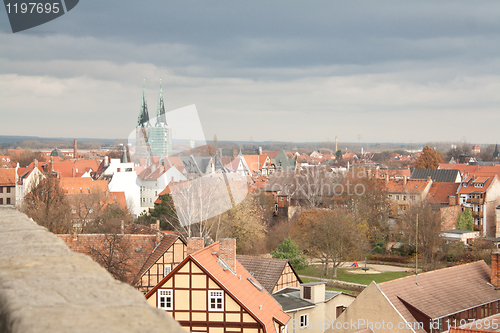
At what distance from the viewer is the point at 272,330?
51.3ft

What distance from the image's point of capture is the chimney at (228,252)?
17.8 m

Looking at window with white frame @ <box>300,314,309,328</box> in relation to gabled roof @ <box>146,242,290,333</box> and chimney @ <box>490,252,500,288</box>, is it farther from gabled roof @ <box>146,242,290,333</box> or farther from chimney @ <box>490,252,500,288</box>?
chimney @ <box>490,252,500,288</box>

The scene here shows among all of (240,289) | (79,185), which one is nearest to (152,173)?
(79,185)

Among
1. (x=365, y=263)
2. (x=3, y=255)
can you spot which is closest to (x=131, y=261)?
(x=3, y=255)

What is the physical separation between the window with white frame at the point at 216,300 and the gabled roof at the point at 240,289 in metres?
0.35

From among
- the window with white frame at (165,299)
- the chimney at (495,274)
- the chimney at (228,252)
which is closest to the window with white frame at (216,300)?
the window with white frame at (165,299)

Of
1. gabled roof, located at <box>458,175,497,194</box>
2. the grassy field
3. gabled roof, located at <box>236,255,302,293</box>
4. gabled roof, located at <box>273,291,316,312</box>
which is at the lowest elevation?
the grassy field

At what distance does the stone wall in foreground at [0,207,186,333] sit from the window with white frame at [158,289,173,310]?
14.3m

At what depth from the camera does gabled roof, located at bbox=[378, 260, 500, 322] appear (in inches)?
687

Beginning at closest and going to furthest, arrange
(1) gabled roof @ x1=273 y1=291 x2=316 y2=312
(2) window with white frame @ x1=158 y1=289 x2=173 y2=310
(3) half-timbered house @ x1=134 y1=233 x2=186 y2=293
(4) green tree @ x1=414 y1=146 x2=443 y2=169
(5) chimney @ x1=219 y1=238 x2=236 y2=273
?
(2) window with white frame @ x1=158 y1=289 x2=173 y2=310 → (5) chimney @ x1=219 y1=238 x2=236 y2=273 → (1) gabled roof @ x1=273 y1=291 x2=316 y2=312 → (3) half-timbered house @ x1=134 y1=233 x2=186 y2=293 → (4) green tree @ x1=414 y1=146 x2=443 y2=169

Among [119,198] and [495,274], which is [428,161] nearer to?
[119,198]

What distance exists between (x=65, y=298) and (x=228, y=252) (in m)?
16.2

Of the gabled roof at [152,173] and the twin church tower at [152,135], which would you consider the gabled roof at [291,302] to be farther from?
the gabled roof at [152,173]

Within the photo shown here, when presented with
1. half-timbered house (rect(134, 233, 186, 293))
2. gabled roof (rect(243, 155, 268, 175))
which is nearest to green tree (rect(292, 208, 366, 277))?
half-timbered house (rect(134, 233, 186, 293))
